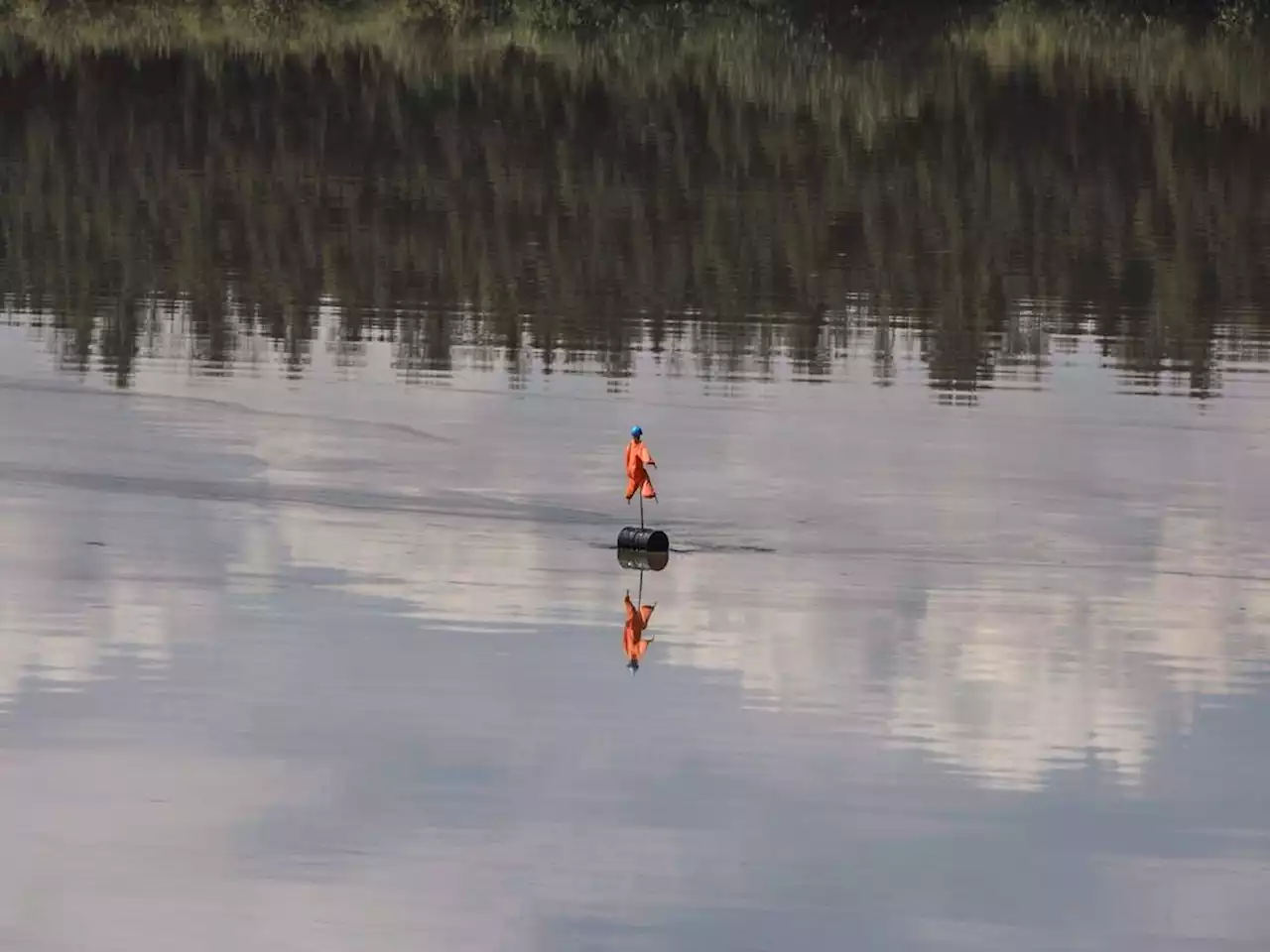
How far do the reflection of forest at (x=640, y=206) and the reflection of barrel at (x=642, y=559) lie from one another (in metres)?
10.5

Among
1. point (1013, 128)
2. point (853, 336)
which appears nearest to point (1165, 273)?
point (853, 336)

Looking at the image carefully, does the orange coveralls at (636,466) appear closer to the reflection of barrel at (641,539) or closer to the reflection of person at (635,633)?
the reflection of barrel at (641,539)

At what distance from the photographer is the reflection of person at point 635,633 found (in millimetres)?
23141

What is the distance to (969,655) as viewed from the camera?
23.5 meters

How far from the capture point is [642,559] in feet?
86.4

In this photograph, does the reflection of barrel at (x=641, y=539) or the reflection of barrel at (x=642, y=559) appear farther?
the reflection of barrel at (x=641, y=539)

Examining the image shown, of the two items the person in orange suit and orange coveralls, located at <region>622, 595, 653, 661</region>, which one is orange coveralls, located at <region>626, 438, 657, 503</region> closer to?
the person in orange suit

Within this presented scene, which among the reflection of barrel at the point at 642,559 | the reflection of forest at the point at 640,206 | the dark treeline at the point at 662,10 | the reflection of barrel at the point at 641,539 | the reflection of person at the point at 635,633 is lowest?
the reflection of person at the point at 635,633

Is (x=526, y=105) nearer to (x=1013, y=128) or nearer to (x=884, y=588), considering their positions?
(x=1013, y=128)

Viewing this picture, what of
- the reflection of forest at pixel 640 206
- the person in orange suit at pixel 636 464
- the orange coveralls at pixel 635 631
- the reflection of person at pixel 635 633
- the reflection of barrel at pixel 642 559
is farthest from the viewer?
the reflection of forest at pixel 640 206

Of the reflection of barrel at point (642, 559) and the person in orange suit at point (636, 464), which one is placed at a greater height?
the person in orange suit at point (636, 464)

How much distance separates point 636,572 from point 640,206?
29088 mm

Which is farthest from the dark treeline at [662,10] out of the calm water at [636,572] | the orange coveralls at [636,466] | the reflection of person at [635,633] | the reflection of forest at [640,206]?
the reflection of person at [635,633]

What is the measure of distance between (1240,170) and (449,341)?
21930mm
